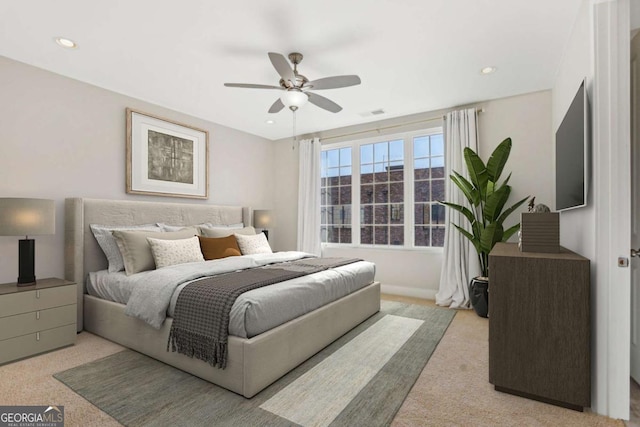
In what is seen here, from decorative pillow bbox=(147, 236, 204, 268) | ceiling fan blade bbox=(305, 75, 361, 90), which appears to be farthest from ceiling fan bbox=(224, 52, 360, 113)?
decorative pillow bbox=(147, 236, 204, 268)

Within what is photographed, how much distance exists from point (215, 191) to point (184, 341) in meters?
2.98

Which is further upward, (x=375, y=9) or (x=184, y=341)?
(x=375, y=9)

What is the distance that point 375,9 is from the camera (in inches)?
88.4

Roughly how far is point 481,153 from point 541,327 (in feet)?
9.13

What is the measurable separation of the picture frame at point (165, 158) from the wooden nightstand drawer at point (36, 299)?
1371 millimetres

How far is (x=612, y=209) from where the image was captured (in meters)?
1.76

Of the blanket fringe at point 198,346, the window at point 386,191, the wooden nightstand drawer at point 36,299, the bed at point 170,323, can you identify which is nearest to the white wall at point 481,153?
the window at point 386,191

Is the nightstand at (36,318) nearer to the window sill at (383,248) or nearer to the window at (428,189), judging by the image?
the window sill at (383,248)

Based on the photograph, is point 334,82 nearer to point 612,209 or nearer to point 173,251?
point 612,209

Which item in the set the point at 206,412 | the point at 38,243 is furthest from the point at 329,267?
the point at 38,243

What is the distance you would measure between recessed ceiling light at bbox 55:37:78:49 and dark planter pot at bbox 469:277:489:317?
4.61 m

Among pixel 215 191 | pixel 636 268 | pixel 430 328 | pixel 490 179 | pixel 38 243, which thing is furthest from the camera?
pixel 215 191

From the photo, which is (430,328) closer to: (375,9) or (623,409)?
(623,409)

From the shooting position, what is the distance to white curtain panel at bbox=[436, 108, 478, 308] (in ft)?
13.3
